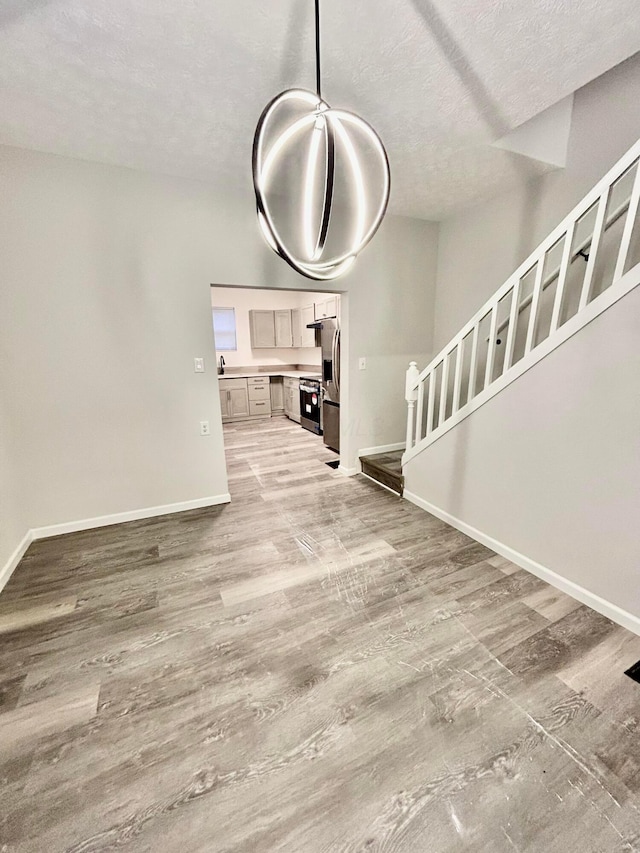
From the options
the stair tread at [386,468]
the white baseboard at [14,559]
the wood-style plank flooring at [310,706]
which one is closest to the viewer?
the wood-style plank flooring at [310,706]

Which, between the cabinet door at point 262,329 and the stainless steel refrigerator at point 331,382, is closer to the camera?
the stainless steel refrigerator at point 331,382

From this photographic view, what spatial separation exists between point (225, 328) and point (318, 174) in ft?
14.3

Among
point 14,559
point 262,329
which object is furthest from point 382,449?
point 262,329

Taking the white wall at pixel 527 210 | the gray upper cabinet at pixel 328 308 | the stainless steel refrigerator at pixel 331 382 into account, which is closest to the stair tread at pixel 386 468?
the stainless steel refrigerator at pixel 331 382

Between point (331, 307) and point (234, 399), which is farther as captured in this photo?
point (234, 399)

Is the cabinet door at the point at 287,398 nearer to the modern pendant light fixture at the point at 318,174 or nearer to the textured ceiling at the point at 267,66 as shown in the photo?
the modern pendant light fixture at the point at 318,174

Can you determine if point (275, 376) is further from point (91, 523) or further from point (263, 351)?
point (91, 523)

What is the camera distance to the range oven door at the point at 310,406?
5262 millimetres

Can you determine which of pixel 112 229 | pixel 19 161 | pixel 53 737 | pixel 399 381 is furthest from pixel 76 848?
pixel 399 381

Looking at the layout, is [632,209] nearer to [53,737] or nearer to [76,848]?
[76,848]

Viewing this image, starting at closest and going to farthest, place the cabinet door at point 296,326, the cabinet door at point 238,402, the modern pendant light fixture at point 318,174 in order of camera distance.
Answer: the modern pendant light fixture at point 318,174 < the cabinet door at point 238,402 < the cabinet door at point 296,326

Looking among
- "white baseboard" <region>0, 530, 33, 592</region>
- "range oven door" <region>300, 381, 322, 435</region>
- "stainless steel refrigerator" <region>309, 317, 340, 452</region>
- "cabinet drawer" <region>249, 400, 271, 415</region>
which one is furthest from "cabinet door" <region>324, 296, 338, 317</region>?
"white baseboard" <region>0, 530, 33, 592</region>

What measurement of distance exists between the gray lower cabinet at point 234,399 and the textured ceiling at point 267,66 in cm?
408

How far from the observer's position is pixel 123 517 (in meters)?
2.85
